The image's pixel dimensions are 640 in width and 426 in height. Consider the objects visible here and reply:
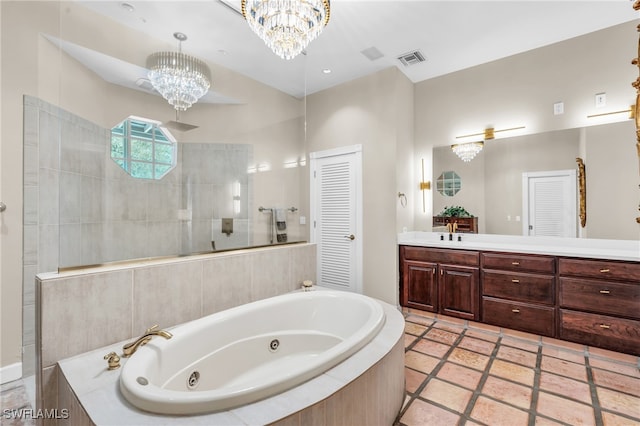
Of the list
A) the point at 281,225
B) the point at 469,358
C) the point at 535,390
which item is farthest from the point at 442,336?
the point at 281,225

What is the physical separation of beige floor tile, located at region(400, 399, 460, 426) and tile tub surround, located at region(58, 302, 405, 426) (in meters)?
0.15

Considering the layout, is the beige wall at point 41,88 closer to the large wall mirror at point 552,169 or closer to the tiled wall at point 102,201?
the tiled wall at point 102,201

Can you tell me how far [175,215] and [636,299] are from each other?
3.42 metres

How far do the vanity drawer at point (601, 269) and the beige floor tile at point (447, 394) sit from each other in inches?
55.0

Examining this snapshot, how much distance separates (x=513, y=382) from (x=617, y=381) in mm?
719

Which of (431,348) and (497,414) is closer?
(497,414)

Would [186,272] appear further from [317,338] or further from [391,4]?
[391,4]

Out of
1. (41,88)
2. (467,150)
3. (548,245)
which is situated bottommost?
(548,245)

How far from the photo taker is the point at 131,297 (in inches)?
60.0

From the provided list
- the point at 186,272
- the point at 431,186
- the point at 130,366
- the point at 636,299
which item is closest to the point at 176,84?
the point at 186,272

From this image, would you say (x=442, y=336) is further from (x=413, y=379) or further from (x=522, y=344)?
(x=413, y=379)

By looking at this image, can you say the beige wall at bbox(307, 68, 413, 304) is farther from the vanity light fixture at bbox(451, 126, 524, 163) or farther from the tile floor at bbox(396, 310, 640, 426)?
the tile floor at bbox(396, 310, 640, 426)

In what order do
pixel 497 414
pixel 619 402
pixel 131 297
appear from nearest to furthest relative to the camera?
pixel 131 297 → pixel 497 414 → pixel 619 402

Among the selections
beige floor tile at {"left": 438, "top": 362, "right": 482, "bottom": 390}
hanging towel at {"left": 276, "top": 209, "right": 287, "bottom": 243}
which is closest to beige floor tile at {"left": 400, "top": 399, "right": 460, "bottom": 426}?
beige floor tile at {"left": 438, "top": 362, "right": 482, "bottom": 390}
